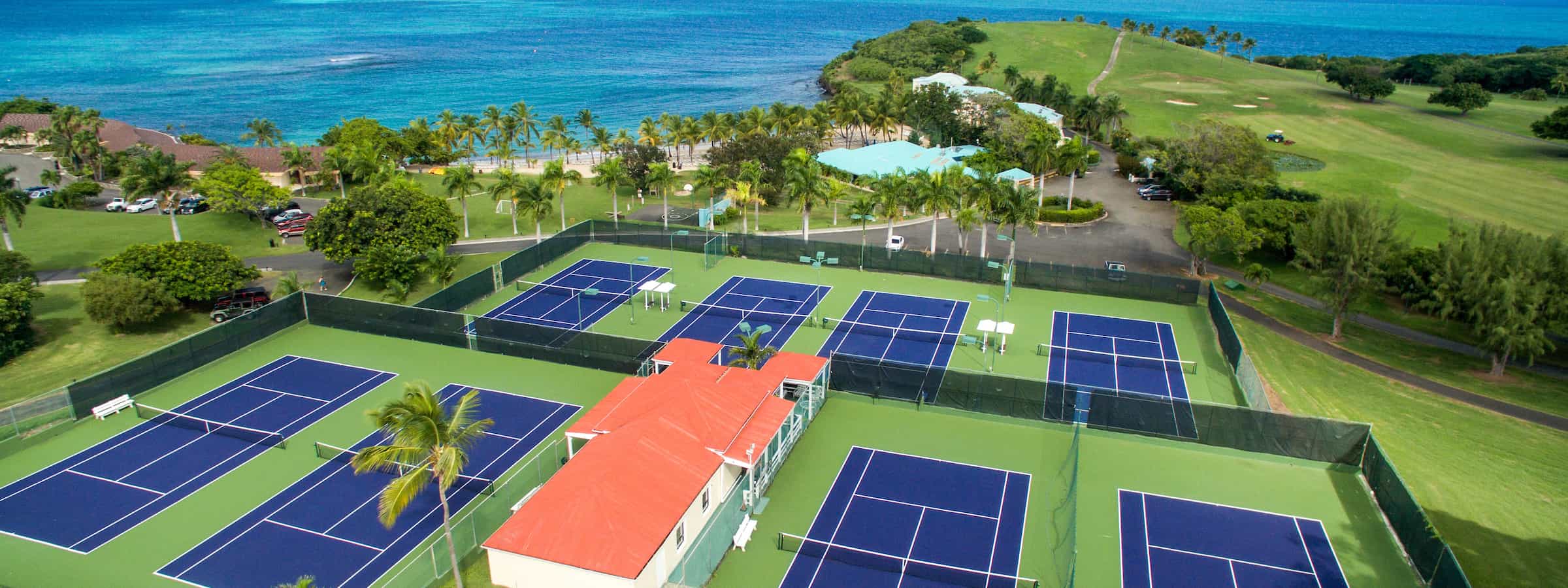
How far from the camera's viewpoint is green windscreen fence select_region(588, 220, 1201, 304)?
148 ft

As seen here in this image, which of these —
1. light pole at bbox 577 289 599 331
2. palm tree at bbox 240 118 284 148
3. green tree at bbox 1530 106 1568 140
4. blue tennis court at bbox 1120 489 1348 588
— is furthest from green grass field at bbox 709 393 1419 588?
palm tree at bbox 240 118 284 148

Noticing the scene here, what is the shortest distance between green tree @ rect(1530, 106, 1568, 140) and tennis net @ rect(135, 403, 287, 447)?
324ft

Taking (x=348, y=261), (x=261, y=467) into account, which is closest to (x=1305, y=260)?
(x=261, y=467)

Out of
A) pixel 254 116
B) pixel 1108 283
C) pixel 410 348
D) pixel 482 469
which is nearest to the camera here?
pixel 482 469

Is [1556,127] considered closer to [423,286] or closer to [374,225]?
[423,286]

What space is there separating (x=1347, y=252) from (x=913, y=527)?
→ 97.1 ft

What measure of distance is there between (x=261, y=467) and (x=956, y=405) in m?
23.9

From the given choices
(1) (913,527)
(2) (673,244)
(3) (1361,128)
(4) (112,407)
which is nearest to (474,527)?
(1) (913,527)

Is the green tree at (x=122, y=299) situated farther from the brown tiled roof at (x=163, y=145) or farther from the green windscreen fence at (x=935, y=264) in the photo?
the brown tiled roof at (x=163, y=145)

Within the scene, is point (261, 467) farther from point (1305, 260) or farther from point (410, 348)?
point (1305, 260)

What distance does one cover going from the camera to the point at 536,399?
111ft

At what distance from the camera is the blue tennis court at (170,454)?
25703mm

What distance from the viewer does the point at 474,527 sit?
23828 millimetres

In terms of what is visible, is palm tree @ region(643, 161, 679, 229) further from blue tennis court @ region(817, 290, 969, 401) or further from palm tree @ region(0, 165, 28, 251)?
palm tree @ region(0, 165, 28, 251)
